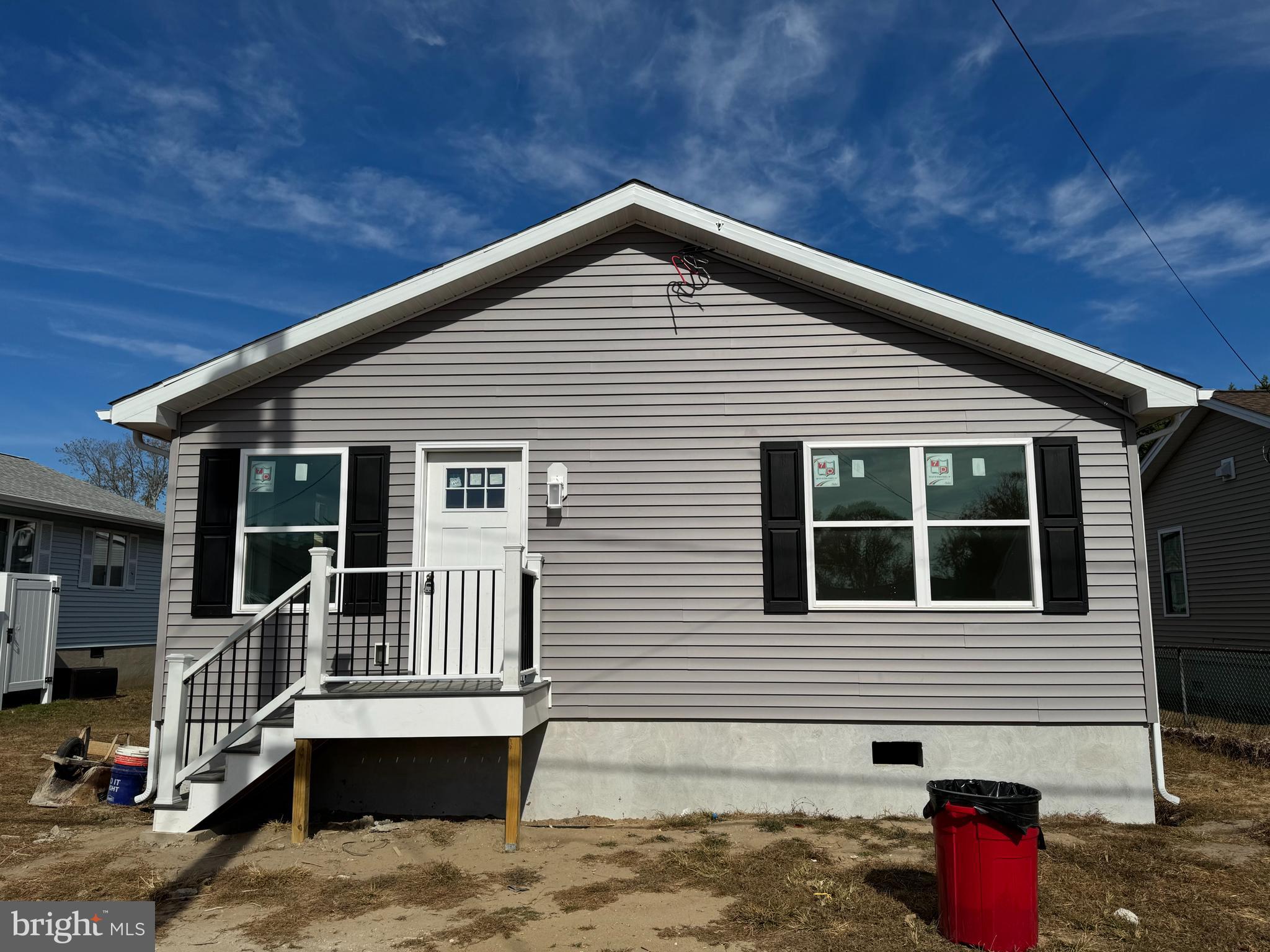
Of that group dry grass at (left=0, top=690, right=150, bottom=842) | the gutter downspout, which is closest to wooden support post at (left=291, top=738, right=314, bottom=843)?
dry grass at (left=0, top=690, right=150, bottom=842)

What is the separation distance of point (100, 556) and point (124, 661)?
7.45ft

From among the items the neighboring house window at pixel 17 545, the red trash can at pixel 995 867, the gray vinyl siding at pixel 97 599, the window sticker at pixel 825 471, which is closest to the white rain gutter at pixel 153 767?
the window sticker at pixel 825 471

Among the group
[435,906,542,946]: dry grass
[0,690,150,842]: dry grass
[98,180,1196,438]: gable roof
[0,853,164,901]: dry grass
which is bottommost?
[0,690,150,842]: dry grass

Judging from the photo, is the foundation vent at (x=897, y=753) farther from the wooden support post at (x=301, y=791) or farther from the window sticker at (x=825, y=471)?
the wooden support post at (x=301, y=791)

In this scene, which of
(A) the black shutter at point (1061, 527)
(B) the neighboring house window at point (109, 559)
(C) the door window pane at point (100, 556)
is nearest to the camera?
(A) the black shutter at point (1061, 527)

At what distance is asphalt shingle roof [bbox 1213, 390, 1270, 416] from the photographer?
1220 cm

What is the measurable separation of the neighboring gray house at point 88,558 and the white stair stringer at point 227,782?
1077cm

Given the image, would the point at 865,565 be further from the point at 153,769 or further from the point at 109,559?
the point at 109,559

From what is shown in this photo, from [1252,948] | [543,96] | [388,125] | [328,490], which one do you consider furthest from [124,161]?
[1252,948]

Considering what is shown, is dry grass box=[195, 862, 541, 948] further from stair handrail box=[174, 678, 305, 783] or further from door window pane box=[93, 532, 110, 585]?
door window pane box=[93, 532, 110, 585]

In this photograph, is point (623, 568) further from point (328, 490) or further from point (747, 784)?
point (328, 490)

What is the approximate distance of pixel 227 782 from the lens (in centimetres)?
620

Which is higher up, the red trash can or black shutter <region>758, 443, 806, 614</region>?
black shutter <region>758, 443, 806, 614</region>

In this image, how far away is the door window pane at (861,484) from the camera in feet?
23.9
